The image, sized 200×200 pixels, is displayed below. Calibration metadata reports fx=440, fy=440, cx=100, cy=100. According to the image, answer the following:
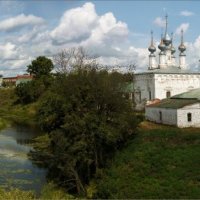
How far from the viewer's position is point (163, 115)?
41.2 metres

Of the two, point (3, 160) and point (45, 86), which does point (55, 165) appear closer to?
point (3, 160)

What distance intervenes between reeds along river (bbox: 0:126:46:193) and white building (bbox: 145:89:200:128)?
41.7 feet

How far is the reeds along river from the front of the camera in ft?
87.2

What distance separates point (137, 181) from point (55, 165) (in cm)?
539

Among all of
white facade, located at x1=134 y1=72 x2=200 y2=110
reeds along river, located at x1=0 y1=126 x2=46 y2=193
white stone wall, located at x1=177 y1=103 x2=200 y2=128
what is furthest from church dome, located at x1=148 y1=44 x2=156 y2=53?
white stone wall, located at x1=177 y1=103 x2=200 y2=128

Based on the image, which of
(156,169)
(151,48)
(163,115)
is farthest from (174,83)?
(156,169)

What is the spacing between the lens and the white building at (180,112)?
38.5 m

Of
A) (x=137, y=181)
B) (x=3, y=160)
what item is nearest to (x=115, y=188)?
(x=137, y=181)

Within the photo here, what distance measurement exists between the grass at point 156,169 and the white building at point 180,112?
8.03 metres

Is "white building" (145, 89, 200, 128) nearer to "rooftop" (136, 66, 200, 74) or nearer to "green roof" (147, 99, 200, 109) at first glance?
"green roof" (147, 99, 200, 109)

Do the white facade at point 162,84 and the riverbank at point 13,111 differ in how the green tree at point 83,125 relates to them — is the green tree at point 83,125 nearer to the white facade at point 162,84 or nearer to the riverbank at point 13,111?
the white facade at point 162,84

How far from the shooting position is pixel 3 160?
112ft

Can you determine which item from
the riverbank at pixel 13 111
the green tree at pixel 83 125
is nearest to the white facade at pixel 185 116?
the green tree at pixel 83 125

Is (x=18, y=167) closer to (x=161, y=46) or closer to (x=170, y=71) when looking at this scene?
(x=170, y=71)
